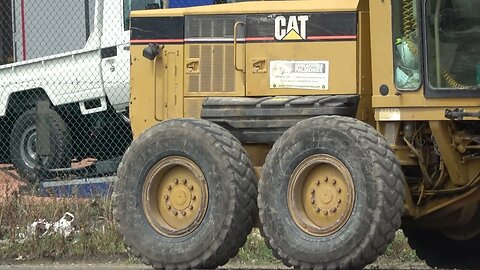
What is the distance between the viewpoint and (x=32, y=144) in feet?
44.2

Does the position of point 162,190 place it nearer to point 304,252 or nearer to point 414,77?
point 304,252

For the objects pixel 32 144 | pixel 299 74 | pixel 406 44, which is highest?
pixel 406 44

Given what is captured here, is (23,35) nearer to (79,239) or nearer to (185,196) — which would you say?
(79,239)

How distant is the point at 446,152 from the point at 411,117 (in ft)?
1.14

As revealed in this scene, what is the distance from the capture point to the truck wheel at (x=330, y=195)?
7.86m

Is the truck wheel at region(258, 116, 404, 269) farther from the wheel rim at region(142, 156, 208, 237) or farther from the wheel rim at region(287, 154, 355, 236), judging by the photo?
the wheel rim at region(142, 156, 208, 237)

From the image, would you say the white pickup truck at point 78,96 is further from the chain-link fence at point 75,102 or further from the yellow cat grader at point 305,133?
the yellow cat grader at point 305,133

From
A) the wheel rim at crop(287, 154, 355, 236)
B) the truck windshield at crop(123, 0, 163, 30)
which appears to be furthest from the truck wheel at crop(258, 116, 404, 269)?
the truck windshield at crop(123, 0, 163, 30)

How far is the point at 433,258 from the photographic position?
9.72 metres

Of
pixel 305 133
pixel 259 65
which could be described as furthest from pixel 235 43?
pixel 305 133

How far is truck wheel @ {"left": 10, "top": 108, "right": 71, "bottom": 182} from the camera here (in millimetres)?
12984

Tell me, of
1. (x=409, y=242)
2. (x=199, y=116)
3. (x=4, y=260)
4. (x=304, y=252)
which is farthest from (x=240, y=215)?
(x=4, y=260)

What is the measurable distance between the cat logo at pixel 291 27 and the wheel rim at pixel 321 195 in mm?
1163

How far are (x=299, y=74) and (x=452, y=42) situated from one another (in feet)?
4.15
